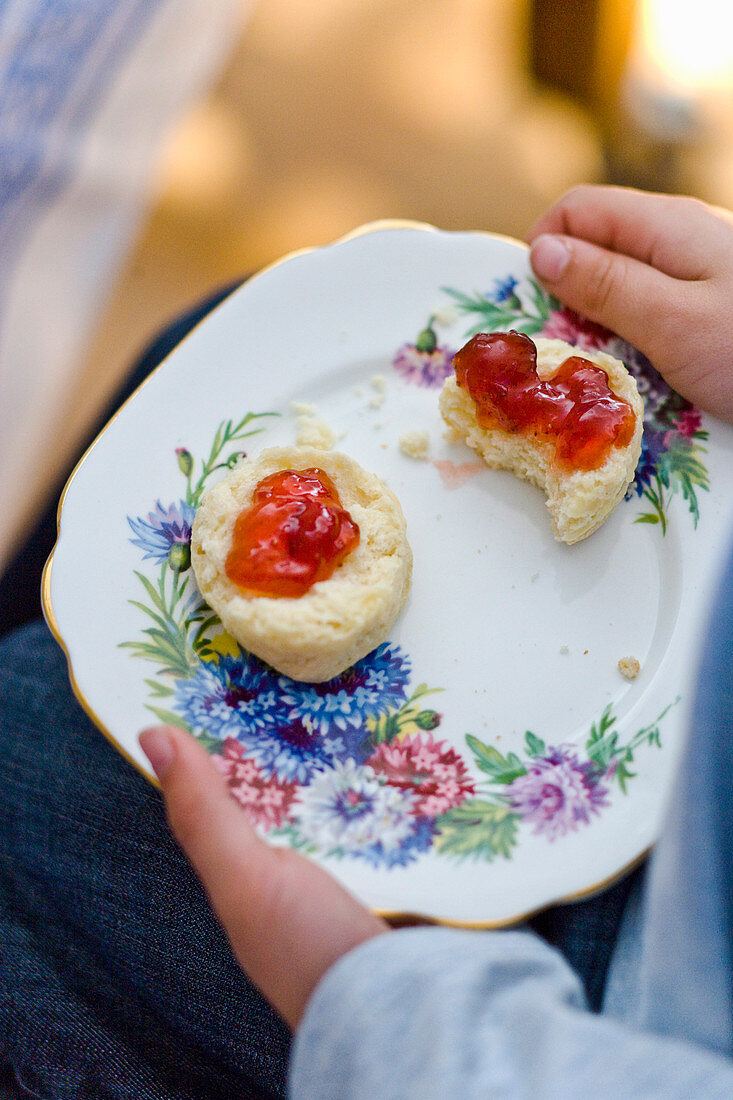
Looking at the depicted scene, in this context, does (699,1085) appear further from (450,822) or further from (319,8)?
(319,8)

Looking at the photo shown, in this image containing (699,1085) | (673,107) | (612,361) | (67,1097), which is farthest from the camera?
(673,107)

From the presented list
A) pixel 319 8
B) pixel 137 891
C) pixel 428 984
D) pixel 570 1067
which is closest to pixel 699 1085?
pixel 570 1067

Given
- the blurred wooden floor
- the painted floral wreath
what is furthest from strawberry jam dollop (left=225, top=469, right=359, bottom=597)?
the blurred wooden floor

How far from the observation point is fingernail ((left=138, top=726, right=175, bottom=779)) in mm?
1322

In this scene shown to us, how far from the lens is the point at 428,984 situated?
42.7 inches

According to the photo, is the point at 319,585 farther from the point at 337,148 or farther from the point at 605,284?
the point at 337,148

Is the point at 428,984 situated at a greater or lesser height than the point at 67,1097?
greater

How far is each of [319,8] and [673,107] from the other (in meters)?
1.51

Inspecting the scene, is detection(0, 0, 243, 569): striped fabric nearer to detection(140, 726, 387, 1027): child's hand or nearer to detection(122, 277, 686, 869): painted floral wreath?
detection(122, 277, 686, 869): painted floral wreath

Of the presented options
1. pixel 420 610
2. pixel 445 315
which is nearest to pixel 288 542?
pixel 420 610

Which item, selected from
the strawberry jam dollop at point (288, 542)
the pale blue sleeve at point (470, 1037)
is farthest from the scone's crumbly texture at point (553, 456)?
the pale blue sleeve at point (470, 1037)

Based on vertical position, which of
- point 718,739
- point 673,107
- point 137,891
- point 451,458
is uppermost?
point 673,107

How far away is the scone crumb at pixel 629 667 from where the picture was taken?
1581 mm

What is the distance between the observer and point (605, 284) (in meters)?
1.73
